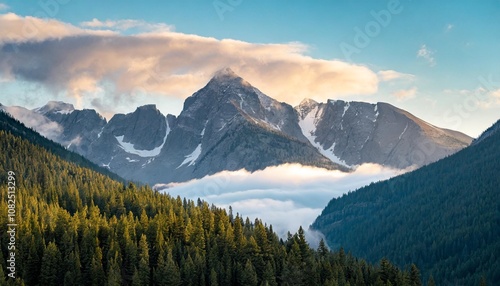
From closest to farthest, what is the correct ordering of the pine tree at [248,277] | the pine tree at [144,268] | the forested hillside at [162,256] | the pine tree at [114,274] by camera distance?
the pine tree at [114,274] → the forested hillside at [162,256] → the pine tree at [144,268] → the pine tree at [248,277]

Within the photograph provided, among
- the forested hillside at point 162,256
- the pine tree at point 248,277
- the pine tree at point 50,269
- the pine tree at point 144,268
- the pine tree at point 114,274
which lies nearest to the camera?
the pine tree at point 114,274

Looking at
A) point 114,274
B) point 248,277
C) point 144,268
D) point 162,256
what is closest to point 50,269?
point 114,274

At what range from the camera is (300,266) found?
143625mm

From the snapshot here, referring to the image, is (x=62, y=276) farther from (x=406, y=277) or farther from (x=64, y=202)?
(x=406, y=277)

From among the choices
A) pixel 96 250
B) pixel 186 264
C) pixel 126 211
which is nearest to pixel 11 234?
pixel 96 250

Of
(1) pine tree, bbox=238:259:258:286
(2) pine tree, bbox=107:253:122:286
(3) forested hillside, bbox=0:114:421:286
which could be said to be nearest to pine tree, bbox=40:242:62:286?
(3) forested hillside, bbox=0:114:421:286

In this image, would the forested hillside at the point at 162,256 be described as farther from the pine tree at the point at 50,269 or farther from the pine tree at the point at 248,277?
the pine tree at the point at 50,269

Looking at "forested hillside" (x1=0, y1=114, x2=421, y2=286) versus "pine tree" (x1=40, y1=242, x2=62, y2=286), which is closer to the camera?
"pine tree" (x1=40, y1=242, x2=62, y2=286)

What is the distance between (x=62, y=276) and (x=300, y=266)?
55044 millimetres

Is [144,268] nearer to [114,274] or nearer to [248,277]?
[114,274]

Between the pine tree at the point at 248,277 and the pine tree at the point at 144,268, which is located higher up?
the pine tree at the point at 144,268

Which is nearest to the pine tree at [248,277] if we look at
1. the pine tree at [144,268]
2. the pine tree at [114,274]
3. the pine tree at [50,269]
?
the pine tree at [144,268]

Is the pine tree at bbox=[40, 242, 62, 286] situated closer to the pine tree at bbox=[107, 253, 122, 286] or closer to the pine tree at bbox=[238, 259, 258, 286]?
the pine tree at bbox=[107, 253, 122, 286]

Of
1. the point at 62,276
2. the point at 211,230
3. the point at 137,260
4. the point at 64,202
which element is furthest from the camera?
the point at 64,202
